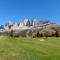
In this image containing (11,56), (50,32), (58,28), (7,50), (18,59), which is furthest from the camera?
(58,28)

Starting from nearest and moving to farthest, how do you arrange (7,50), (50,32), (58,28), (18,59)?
(18,59) < (7,50) < (50,32) < (58,28)

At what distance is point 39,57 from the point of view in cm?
3081

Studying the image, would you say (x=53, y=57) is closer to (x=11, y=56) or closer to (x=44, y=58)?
(x=44, y=58)

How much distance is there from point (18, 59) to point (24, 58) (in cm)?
103

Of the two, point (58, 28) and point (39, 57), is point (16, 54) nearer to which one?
point (39, 57)

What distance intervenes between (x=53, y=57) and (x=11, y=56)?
6327 mm

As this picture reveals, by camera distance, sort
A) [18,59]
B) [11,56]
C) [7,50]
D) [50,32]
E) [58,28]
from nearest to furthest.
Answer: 1. [18,59]
2. [11,56]
3. [7,50]
4. [50,32]
5. [58,28]

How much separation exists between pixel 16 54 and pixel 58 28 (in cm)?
11768

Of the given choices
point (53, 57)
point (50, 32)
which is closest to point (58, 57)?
point (53, 57)

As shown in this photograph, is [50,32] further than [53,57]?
Yes

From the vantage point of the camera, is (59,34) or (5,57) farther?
(59,34)

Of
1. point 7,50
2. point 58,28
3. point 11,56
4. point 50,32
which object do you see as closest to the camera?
point 11,56

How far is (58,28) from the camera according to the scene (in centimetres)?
14775

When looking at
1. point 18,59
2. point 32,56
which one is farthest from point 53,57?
point 18,59
